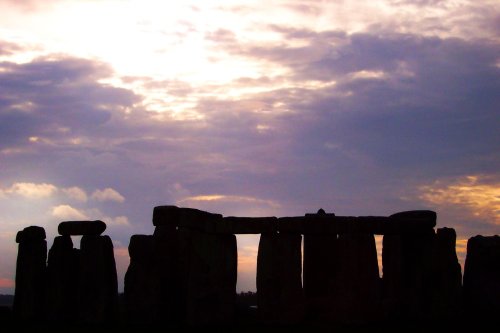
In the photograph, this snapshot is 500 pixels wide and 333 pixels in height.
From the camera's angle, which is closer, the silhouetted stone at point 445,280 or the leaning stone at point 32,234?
the silhouetted stone at point 445,280

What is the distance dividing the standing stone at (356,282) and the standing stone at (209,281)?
2.52m

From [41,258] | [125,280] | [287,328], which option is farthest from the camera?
[41,258]

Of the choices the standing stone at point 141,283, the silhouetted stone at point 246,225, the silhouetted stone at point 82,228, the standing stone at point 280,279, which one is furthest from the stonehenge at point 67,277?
the standing stone at point 280,279

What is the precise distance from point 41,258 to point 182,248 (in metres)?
4.37

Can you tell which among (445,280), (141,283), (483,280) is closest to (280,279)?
(141,283)

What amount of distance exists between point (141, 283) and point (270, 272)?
3.17 meters

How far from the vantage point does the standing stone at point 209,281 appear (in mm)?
19016

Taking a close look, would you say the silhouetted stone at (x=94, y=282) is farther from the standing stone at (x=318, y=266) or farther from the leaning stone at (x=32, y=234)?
the standing stone at (x=318, y=266)

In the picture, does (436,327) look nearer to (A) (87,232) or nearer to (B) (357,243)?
(B) (357,243)

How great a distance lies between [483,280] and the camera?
2042 cm

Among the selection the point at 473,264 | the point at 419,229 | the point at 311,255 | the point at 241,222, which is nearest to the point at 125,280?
the point at 241,222

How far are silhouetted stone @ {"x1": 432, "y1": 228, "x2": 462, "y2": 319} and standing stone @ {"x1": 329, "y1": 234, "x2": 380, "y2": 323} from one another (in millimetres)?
1725

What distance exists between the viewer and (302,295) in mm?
19047

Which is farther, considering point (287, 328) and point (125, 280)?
point (125, 280)
